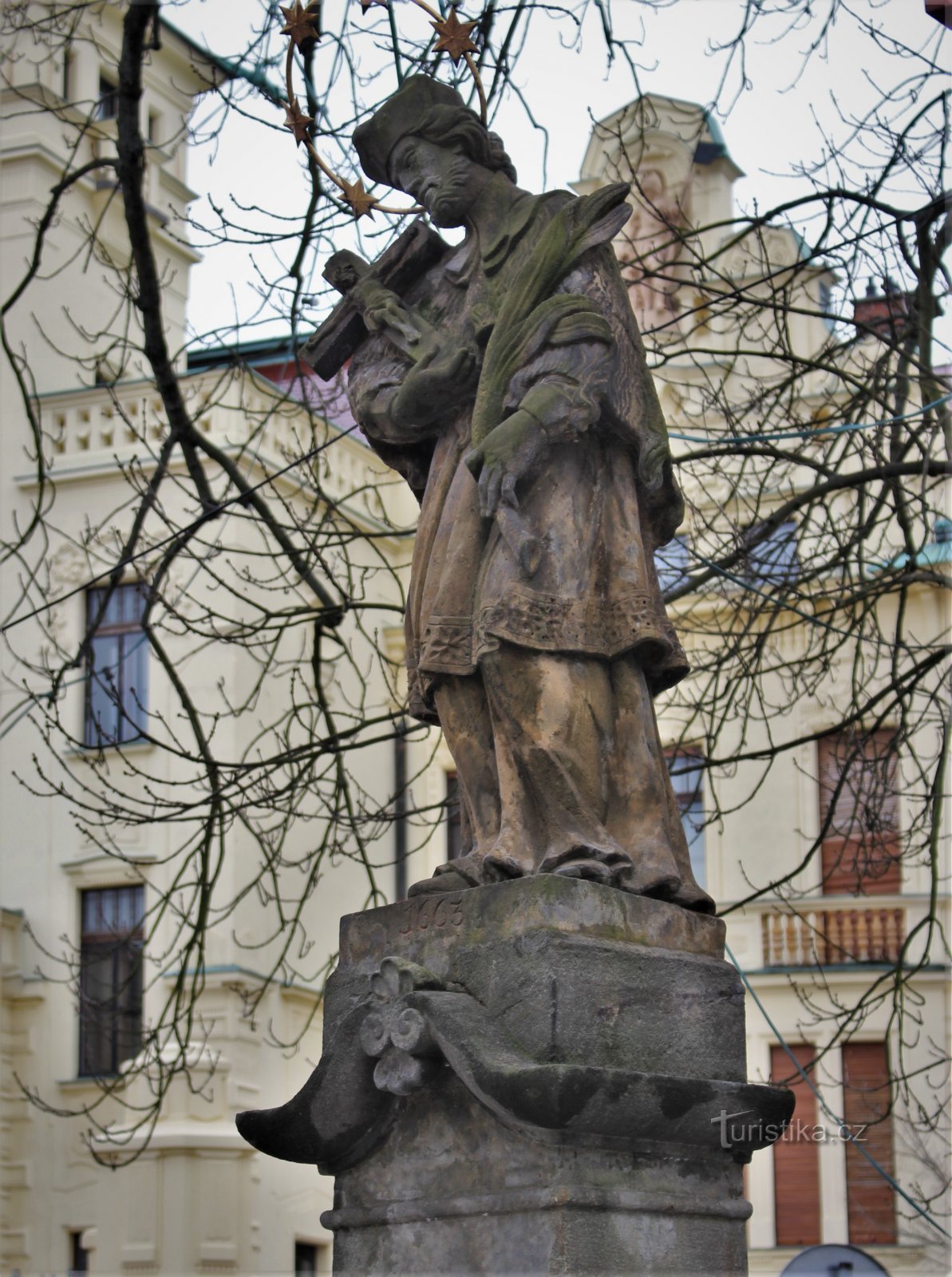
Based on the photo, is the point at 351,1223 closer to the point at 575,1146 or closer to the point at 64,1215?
the point at 575,1146

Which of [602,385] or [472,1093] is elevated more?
[602,385]

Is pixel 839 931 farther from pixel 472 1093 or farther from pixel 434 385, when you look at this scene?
pixel 472 1093

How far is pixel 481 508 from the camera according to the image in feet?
17.6

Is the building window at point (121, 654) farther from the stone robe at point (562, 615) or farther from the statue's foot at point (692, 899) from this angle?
the statue's foot at point (692, 899)

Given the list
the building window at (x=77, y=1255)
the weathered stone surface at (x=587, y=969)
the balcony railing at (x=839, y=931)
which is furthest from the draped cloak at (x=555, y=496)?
the building window at (x=77, y=1255)

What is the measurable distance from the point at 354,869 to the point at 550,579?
18.0m

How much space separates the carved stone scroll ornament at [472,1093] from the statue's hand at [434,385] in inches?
59.6

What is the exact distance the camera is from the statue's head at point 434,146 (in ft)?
19.0

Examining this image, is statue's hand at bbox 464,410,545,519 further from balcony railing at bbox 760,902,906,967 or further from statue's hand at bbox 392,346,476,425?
balcony railing at bbox 760,902,906,967

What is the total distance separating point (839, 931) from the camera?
20797mm

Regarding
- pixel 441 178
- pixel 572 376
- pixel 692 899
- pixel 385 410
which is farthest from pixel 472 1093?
pixel 441 178

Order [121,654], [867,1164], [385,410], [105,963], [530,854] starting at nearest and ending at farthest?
[530,854] → [385,410] → [867,1164] → [121,654] → [105,963]

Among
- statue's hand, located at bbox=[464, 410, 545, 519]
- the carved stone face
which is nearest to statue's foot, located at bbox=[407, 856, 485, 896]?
statue's hand, located at bbox=[464, 410, 545, 519]

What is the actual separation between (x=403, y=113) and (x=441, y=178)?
8.8 inches
